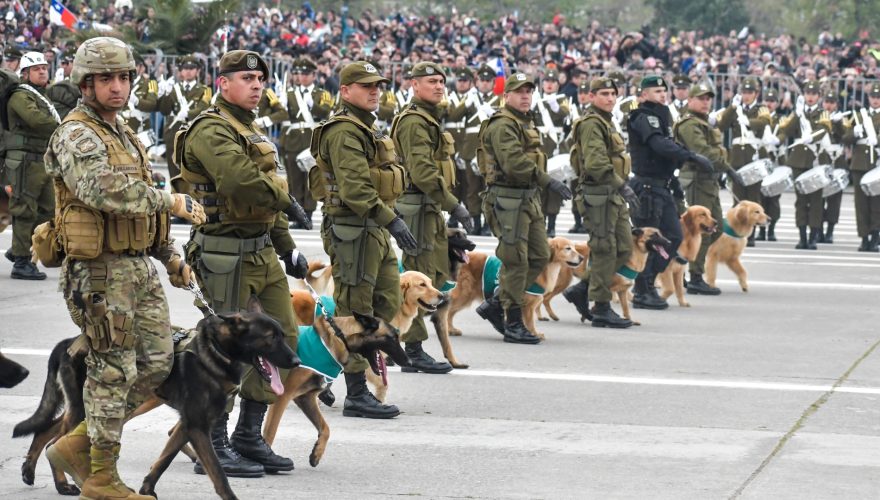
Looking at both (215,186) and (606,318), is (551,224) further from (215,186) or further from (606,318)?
(215,186)

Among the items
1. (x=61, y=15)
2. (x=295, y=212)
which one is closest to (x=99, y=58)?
(x=295, y=212)

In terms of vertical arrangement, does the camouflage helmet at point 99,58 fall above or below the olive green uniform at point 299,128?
above

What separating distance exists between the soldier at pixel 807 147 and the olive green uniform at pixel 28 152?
392 inches

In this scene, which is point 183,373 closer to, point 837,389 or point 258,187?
point 258,187

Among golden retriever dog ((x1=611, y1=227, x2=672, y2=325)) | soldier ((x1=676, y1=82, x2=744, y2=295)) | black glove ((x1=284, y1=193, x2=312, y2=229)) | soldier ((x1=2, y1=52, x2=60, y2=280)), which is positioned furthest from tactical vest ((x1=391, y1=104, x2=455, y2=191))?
soldier ((x1=676, y1=82, x2=744, y2=295))

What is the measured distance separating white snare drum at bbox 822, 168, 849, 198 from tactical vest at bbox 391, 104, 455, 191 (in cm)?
1006

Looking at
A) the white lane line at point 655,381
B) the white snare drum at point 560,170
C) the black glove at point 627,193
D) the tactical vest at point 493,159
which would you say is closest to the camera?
the white lane line at point 655,381

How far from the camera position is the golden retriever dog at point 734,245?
15.2 m

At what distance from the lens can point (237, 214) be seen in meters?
7.30

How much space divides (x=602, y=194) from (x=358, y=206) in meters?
4.61

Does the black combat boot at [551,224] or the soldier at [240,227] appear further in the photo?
the black combat boot at [551,224]

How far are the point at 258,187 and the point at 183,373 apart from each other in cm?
102

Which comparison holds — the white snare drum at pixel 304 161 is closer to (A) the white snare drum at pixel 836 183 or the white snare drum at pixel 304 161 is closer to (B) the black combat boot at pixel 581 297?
(A) the white snare drum at pixel 836 183

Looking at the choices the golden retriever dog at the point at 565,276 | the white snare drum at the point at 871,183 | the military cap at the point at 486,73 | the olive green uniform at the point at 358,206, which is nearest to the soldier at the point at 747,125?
the white snare drum at the point at 871,183
